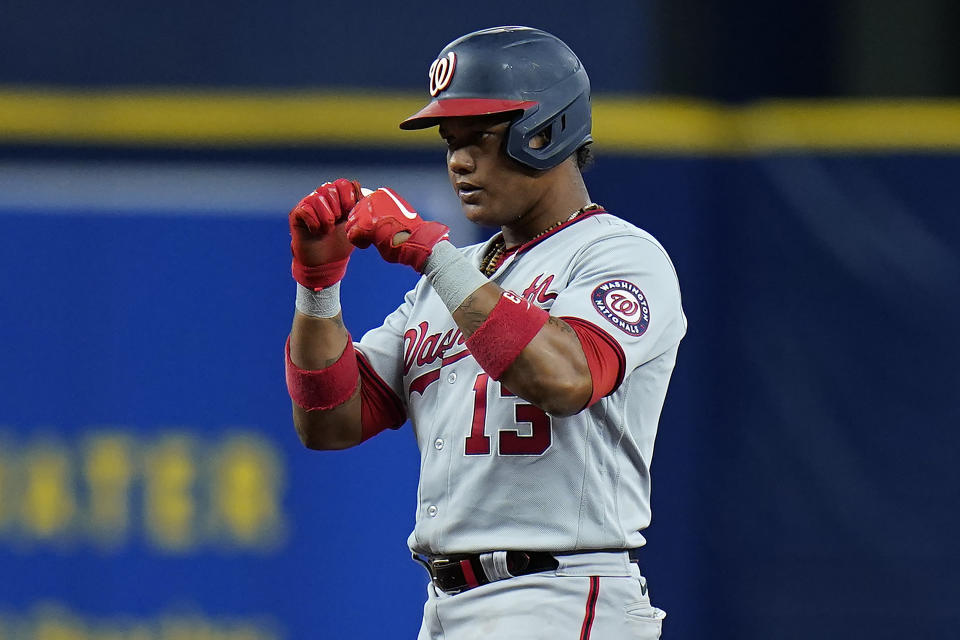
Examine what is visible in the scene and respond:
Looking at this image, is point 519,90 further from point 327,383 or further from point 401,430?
point 401,430

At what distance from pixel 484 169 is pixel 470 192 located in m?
0.05

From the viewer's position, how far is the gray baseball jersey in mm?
2461

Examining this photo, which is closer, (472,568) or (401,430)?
(472,568)

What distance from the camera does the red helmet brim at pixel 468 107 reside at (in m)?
2.58

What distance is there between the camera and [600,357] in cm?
237

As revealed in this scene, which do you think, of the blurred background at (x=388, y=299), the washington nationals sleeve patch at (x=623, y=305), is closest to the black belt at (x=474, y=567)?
the washington nationals sleeve patch at (x=623, y=305)

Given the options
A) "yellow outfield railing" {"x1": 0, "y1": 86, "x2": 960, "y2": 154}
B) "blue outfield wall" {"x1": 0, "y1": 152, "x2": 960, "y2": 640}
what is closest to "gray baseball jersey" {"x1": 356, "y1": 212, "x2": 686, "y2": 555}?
"blue outfield wall" {"x1": 0, "y1": 152, "x2": 960, "y2": 640}

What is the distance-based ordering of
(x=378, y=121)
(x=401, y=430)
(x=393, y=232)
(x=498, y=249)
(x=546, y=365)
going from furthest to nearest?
(x=378, y=121) < (x=401, y=430) < (x=498, y=249) < (x=393, y=232) < (x=546, y=365)

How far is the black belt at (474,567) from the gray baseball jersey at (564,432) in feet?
0.07

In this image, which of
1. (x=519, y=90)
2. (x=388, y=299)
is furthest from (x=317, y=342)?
(x=388, y=299)

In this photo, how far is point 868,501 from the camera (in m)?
4.69

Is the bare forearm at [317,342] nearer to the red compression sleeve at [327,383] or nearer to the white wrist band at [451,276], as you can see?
the red compression sleeve at [327,383]

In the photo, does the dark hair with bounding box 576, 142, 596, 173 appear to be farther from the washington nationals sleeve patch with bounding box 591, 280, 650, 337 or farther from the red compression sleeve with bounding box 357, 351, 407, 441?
the red compression sleeve with bounding box 357, 351, 407, 441

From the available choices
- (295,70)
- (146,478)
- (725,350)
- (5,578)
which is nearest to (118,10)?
(295,70)
